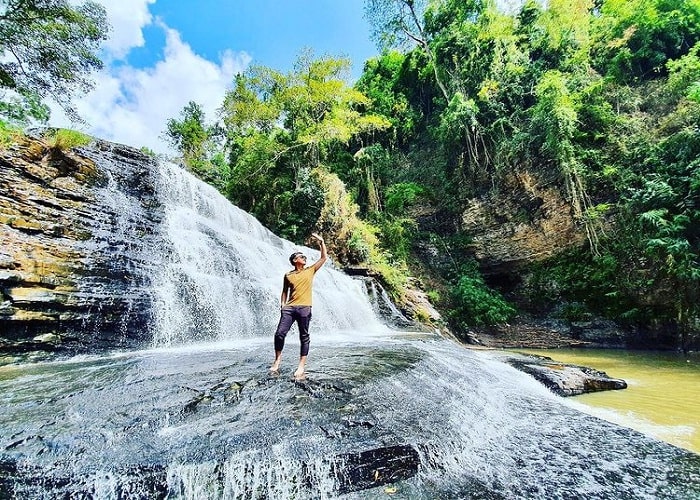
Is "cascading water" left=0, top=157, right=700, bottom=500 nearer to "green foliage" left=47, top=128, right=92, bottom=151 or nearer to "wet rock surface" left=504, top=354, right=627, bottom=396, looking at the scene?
"wet rock surface" left=504, top=354, right=627, bottom=396

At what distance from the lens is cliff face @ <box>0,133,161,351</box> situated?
568 centimetres

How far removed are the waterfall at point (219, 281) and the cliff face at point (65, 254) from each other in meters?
0.53

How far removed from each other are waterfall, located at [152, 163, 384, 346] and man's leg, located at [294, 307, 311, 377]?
12.9 feet

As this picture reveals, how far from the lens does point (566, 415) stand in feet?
13.5

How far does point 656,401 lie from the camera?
17.5 ft

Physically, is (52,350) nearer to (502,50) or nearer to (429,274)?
(429,274)

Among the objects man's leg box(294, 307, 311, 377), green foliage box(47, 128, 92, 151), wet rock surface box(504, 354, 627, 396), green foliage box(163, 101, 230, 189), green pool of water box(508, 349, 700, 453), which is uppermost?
green foliage box(163, 101, 230, 189)

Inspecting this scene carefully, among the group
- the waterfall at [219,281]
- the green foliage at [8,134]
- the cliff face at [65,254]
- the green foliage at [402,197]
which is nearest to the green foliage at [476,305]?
the green foliage at [402,197]

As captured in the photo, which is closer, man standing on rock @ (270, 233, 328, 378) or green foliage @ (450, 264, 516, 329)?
man standing on rock @ (270, 233, 328, 378)

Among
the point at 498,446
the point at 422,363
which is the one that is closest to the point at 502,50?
the point at 422,363

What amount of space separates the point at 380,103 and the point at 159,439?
2321 centimetres

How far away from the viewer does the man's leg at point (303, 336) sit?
376cm

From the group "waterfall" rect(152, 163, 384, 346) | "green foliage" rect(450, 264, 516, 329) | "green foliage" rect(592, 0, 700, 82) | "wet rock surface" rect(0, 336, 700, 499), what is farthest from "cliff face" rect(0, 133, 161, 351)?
"green foliage" rect(592, 0, 700, 82)

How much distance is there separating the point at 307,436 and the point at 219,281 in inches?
235
